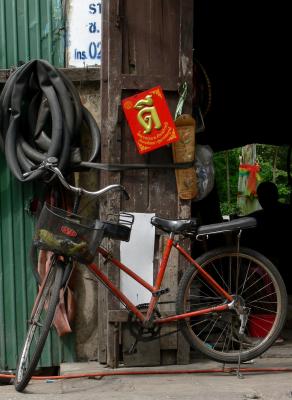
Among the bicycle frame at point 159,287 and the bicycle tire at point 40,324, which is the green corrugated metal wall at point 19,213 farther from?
the bicycle frame at point 159,287

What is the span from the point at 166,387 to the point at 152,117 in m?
2.03

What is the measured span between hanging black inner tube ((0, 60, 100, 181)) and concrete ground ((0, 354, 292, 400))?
1.57 metres

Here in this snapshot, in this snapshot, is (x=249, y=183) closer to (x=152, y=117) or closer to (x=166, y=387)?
(x=152, y=117)

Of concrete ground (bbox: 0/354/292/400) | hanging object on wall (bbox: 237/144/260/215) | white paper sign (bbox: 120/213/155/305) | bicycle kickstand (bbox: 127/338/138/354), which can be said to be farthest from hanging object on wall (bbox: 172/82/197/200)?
hanging object on wall (bbox: 237/144/260/215)

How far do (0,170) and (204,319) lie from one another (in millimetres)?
2078

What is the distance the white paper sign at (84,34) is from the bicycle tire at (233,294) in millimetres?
1889

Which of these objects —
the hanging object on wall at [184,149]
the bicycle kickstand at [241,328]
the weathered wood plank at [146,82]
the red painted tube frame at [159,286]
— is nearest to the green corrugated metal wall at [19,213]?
the weathered wood plank at [146,82]

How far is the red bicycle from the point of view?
388 cm

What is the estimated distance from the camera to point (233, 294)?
14.4 ft

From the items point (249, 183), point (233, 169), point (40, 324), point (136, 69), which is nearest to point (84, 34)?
point (136, 69)

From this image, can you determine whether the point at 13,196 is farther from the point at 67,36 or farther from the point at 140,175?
the point at 67,36

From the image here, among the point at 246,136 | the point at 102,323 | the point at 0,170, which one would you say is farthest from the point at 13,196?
the point at 246,136

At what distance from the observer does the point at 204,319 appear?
4.44 m

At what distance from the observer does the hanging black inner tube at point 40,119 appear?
436cm
